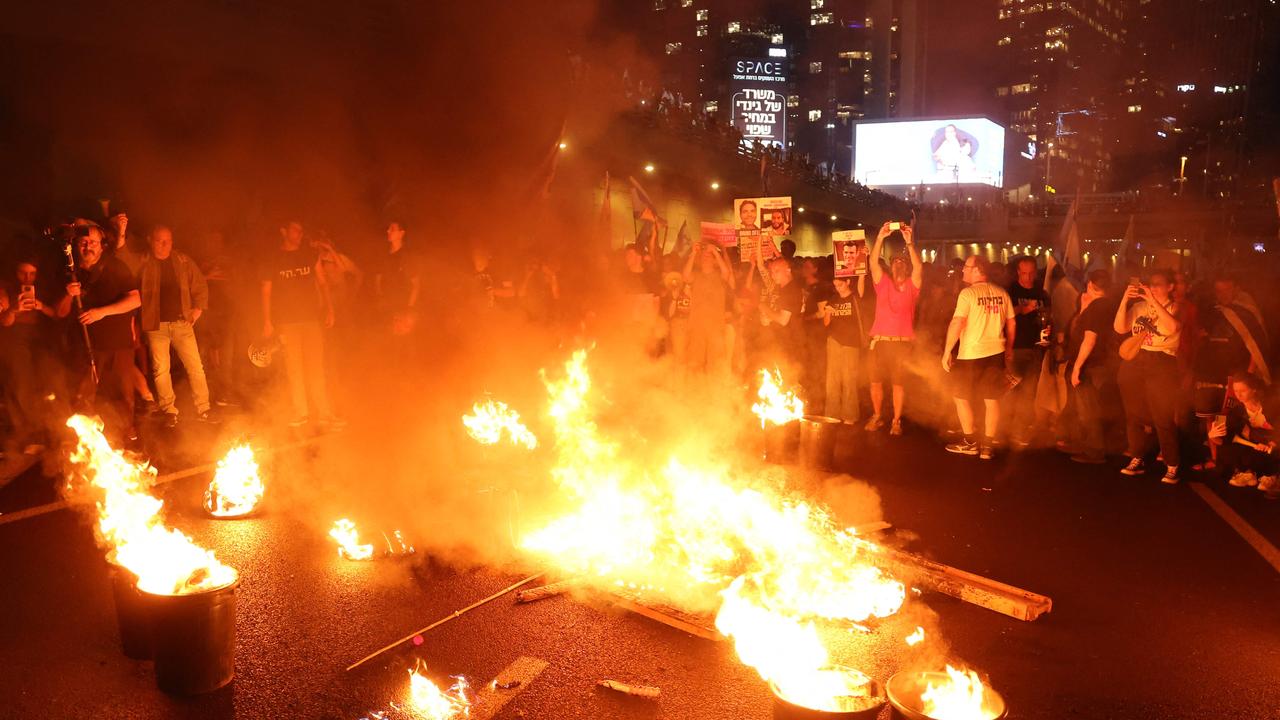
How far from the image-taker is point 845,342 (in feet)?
26.3

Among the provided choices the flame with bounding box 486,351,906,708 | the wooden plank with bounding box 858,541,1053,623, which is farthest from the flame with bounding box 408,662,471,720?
the wooden plank with bounding box 858,541,1053,623

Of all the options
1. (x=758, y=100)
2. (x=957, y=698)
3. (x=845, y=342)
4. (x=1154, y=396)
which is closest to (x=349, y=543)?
(x=957, y=698)

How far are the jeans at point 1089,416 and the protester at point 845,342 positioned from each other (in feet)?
6.24

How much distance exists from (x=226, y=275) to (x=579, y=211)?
3914 mm

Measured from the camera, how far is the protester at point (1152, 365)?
6.27 m

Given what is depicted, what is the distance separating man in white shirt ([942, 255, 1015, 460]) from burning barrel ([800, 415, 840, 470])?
1.50 metres

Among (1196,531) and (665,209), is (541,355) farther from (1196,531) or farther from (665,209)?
(665,209)

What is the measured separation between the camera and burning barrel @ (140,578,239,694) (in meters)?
2.99

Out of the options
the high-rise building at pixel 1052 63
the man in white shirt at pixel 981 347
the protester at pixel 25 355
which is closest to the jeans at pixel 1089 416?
the man in white shirt at pixel 981 347

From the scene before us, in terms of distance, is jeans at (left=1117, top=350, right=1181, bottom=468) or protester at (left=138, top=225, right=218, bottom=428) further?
protester at (left=138, top=225, right=218, bottom=428)

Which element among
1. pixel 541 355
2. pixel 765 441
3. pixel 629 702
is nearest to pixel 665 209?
pixel 541 355

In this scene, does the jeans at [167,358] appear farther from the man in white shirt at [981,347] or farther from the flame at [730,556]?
the man in white shirt at [981,347]

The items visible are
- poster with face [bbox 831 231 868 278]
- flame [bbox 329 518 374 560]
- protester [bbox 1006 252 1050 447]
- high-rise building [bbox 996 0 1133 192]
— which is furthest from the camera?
high-rise building [bbox 996 0 1133 192]

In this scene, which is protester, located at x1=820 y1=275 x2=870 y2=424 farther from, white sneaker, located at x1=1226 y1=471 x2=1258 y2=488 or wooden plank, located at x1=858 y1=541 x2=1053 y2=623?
wooden plank, located at x1=858 y1=541 x2=1053 y2=623
